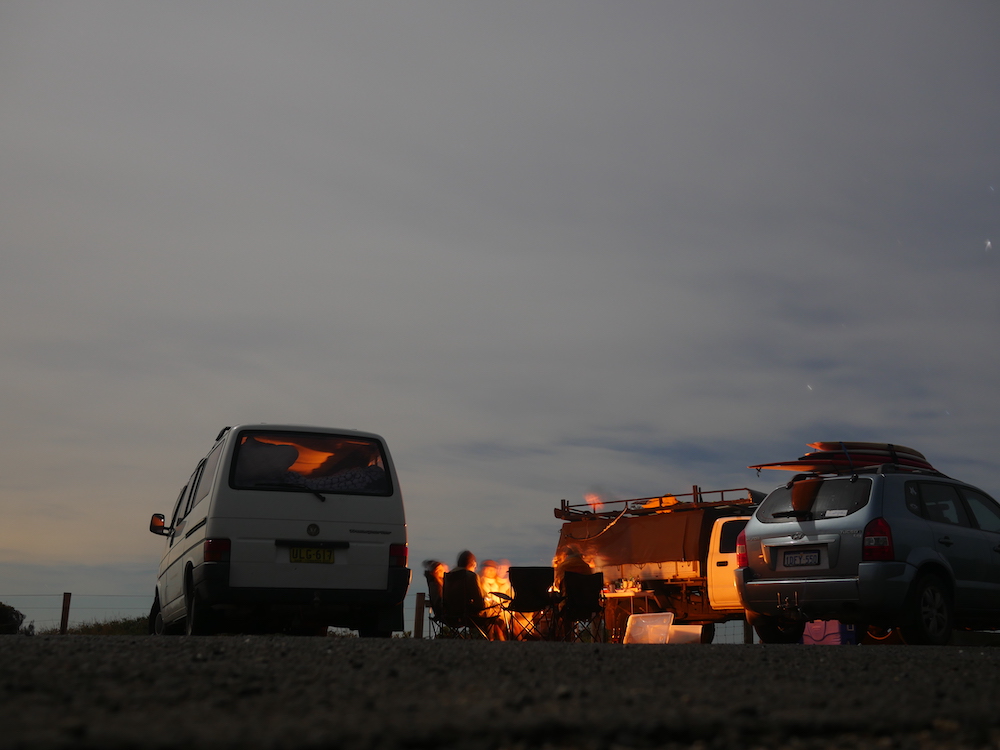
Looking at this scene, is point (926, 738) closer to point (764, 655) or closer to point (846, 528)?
point (764, 655)

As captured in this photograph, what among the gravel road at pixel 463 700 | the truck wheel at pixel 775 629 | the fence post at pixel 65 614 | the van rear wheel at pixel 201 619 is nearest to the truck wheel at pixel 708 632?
the truck wheel at pixel 775 629

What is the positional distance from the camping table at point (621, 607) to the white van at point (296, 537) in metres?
8.78

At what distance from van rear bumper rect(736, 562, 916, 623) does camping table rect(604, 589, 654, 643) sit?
282 inches

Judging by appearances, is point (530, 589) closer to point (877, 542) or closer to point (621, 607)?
point (621, 607)

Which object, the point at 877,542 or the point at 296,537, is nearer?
the point at 296,537

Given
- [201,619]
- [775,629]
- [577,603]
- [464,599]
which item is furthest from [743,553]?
[201,619]

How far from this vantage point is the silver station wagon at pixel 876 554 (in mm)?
9352

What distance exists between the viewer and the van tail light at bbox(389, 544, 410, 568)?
29.9ft

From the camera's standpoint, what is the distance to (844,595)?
30.9 ft

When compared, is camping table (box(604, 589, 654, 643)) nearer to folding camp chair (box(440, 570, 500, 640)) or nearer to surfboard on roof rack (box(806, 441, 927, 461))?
folding camp chair (box(440, 570, 500, 640))

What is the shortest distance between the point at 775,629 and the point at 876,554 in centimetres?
216

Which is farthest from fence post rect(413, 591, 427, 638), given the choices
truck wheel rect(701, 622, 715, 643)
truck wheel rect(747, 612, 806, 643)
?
truck wheel rect(747, 612, 806, 643)

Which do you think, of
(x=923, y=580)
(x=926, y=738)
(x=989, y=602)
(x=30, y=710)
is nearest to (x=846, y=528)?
(x=923, y=580)

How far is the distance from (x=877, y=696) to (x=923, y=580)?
5817mm
